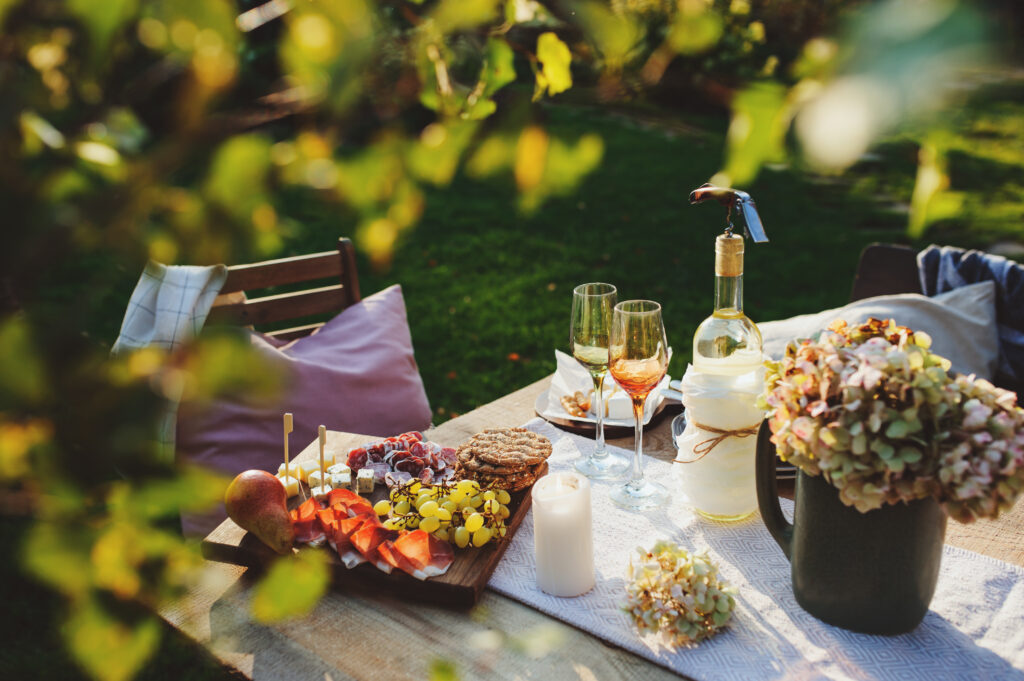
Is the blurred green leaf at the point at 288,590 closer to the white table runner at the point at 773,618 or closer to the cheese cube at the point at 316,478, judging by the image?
the white table runner at the point at 773,618

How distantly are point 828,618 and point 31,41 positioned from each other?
1.12 metres

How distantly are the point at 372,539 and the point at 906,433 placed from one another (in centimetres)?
81

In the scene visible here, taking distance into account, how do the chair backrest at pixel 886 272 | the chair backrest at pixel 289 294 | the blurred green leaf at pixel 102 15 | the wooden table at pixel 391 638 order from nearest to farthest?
1. the blurred green leaf at pixel 102 15
2. the wooden table at pixel 391 638
3. the chair backrest at pixel 289 294
4. the chair backrest at pixel 886 272

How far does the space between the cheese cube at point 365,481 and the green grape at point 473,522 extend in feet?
0.91

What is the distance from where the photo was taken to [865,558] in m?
1.05

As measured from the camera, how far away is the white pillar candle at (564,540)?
119cm

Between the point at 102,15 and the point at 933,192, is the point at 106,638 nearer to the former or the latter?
the point at 102,15

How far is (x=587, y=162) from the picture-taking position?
17.2 inches

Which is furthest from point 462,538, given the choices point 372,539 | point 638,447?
point 638,447

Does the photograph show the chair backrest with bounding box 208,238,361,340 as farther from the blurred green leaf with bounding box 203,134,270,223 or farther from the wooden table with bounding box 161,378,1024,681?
the blurred green leaf with bounding box 203,134,270,223

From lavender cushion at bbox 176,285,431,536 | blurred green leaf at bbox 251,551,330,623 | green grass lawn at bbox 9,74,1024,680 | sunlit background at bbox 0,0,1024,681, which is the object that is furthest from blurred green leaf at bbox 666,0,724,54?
green grass lawn at bbox 9,74,1024,680

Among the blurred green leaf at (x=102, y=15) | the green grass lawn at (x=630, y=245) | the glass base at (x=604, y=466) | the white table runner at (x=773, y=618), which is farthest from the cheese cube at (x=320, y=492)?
the green grass lawn at (x=630, y=245)

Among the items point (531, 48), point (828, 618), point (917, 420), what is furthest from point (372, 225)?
point (828, 618)

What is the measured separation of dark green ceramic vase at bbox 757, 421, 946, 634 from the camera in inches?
40.4
